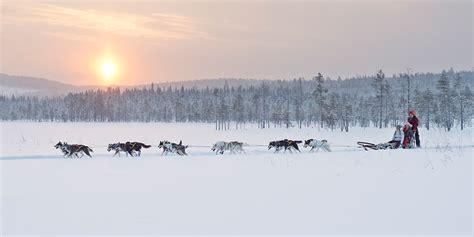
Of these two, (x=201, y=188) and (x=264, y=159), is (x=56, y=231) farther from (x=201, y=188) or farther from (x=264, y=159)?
(x=264, y=159)

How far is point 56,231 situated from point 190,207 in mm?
2518

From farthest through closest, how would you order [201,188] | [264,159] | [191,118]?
[191,118] < [264,159] < [201,188]

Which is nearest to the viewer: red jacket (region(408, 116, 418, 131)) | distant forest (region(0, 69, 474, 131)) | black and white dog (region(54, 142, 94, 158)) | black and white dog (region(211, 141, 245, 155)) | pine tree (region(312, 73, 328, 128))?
black and white dog (region(54, 142, 94, 158))

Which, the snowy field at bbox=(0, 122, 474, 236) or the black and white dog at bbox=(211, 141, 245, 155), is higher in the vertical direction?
the black and white dog at bbox=(211, 141, 245, 155)

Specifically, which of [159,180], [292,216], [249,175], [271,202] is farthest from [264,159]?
[292,216]

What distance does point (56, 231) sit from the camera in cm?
727

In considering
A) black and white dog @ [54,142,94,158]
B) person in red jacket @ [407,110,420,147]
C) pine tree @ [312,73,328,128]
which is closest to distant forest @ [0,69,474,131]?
pine tree @ [312,73,328,128]

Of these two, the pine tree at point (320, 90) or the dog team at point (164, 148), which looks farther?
the pine tree at point (320, 90)

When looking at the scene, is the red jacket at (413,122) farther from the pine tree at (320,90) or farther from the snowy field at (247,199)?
the pine tree at (320,90)

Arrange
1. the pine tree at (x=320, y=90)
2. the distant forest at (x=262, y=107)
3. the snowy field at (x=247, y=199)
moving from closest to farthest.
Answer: the snowy field at (x=247, y=199)
the pine tree at (x=320, y=90)
the distant forest at (x=262, y=107)

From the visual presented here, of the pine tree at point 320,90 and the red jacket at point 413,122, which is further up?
the pine tree at point 320,90

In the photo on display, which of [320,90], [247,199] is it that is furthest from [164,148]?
[320,90]

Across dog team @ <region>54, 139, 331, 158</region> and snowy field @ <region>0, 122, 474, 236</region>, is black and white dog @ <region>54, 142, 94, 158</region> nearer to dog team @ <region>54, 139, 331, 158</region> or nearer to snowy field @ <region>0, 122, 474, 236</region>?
dog team @ <region>54, 139, 331, 158</region>

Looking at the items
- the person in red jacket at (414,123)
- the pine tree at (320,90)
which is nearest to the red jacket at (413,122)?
the person in red jacket at (414,123)
